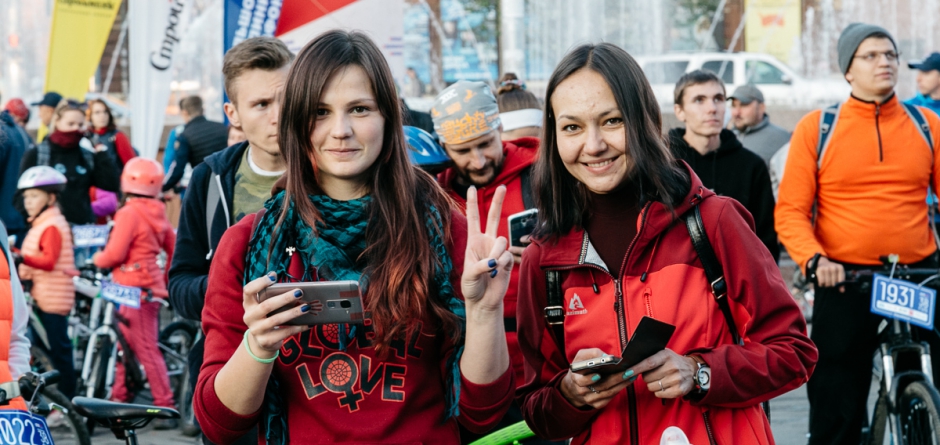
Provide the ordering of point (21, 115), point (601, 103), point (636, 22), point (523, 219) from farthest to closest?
1. point (636, 22)
2. point (21, 115)
3. point (523, 219)
4. point (601, 103)

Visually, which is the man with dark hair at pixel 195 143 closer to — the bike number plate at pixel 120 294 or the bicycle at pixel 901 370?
the bike number plate at pixel 120 294

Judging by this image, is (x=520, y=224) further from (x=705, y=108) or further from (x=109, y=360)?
(x=109, y=360)

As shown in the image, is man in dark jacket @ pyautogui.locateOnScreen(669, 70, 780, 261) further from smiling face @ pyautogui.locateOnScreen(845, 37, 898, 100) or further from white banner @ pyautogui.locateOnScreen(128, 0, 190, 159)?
white banner @ pyautogui.locateOnScreen(128, 0, 190, 159)

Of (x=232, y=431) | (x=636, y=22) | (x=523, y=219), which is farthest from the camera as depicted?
(x=636, y=22)

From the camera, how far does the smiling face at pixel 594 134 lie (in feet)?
9.48

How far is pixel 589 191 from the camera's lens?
3025 millimetres

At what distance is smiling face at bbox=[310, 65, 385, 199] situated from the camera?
2.71 metres

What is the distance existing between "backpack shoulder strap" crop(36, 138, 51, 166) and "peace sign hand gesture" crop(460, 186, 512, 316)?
9.71 meters

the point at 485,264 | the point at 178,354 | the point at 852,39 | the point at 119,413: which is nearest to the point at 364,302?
the point at 485,264

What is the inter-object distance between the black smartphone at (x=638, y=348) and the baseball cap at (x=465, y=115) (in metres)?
2.11

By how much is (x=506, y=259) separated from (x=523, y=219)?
1.75m

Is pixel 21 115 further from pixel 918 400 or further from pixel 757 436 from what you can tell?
pixel 757 436

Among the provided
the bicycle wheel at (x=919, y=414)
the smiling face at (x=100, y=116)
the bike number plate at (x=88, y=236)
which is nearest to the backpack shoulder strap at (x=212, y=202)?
the bicycle wheel at (x=919, y=414)

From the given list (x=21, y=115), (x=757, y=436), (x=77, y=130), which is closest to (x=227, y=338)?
(x=757, y=436)
